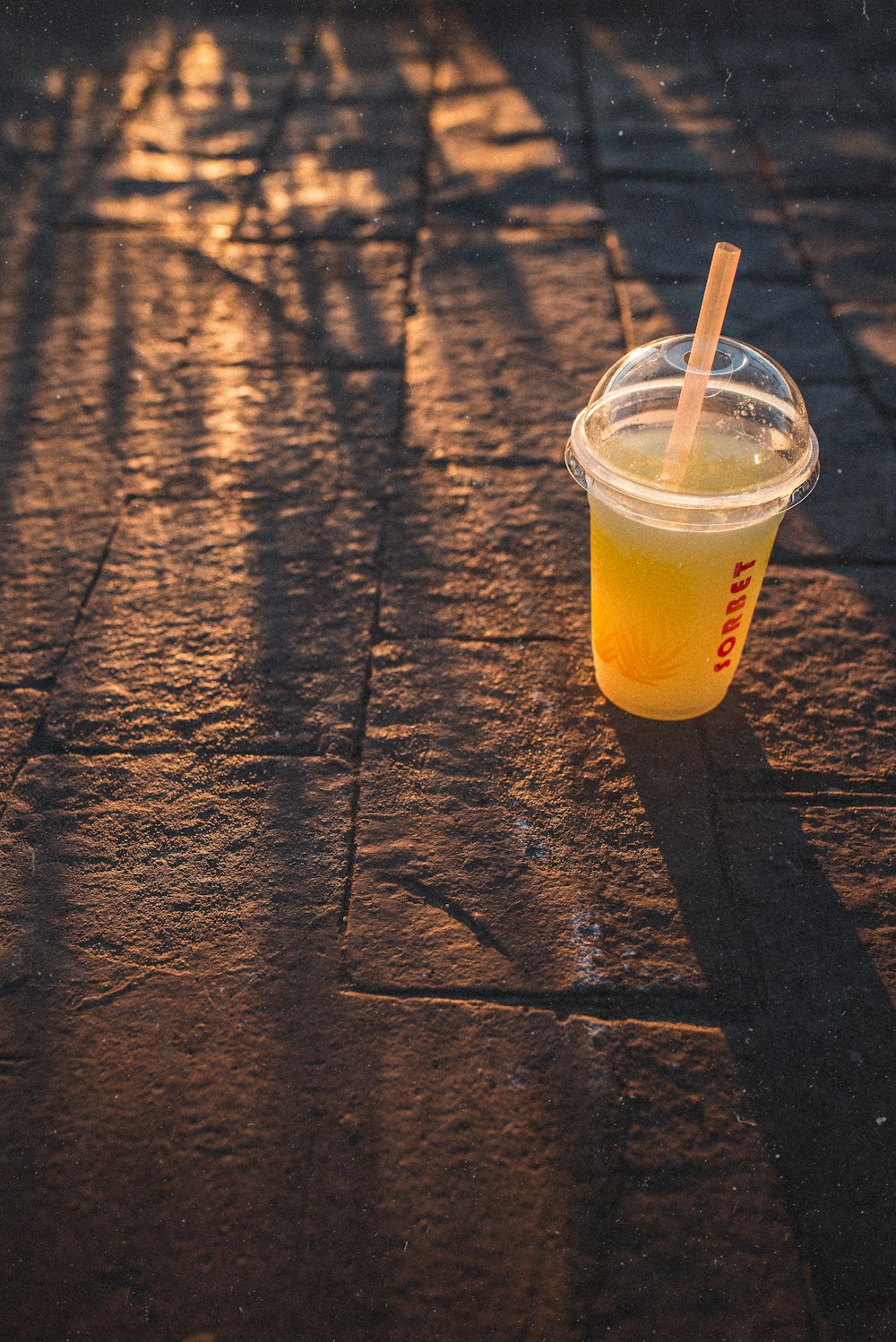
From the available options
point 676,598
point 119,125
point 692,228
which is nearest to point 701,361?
point 676,598

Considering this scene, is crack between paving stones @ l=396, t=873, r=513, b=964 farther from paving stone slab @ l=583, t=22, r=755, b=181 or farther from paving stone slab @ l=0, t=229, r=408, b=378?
paving stone slab @ l=583, t=22, r=755, b=181

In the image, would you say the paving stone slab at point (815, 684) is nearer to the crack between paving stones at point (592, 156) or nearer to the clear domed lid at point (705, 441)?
the clear domed lid at point (705, 441)

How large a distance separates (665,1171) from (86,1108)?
1.07 meters

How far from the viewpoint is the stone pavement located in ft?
5.48

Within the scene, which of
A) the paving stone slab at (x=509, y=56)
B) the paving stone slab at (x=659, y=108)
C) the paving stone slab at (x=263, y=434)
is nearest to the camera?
the paving stone slab at (x=263, y=434)

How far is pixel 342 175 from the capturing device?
504 cm

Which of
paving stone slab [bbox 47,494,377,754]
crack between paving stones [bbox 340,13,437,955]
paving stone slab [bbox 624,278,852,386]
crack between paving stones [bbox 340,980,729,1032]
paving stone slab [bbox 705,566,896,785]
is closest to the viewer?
crack between paving stones [bbox 340,980,729,1032]

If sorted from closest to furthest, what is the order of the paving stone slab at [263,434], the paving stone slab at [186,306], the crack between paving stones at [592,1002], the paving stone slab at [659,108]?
the crack between paving stones at [592,1002]
the paving stone slab at [263,434]
the paving stone slab at [186,306]
the paving stone slab at [659,108]

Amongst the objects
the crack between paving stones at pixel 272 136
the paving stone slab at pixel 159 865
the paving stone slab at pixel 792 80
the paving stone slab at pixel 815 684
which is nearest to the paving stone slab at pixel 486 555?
the paving stone slab at pixel 815 684

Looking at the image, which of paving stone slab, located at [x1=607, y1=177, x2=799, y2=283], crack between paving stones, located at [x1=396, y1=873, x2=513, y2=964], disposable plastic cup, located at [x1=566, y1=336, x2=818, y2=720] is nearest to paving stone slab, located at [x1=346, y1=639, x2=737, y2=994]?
crack between paving stones, located at [x1=396, y1=873, x2=513, y2=964]

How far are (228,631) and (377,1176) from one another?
1.52 meters

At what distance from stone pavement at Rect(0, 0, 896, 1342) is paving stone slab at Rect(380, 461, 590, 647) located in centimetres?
2

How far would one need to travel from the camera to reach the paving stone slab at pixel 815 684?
7.90 feet

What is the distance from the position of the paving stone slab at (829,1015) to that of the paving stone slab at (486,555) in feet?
2.63
